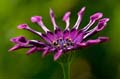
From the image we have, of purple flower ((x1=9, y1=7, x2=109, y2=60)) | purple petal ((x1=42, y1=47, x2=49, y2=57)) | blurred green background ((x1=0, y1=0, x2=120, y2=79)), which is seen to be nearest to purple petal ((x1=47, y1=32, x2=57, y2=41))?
purple flower ((x1=9, y1=7, x2=109, y2=60))

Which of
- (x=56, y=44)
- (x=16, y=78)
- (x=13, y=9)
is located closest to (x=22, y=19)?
(x=13, y=9)

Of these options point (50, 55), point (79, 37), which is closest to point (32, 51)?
point (79, 37)

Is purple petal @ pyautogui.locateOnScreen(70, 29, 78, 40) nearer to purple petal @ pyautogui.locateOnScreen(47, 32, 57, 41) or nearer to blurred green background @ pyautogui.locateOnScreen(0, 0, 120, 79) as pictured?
purple petal @ pyautogui.locateOnScreen(47, 32, 57, 41)

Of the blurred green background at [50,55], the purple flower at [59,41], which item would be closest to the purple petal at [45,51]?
the purple flower at [59,41]

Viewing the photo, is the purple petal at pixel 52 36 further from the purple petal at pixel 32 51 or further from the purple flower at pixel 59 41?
the purple petal at pixel 32 51
